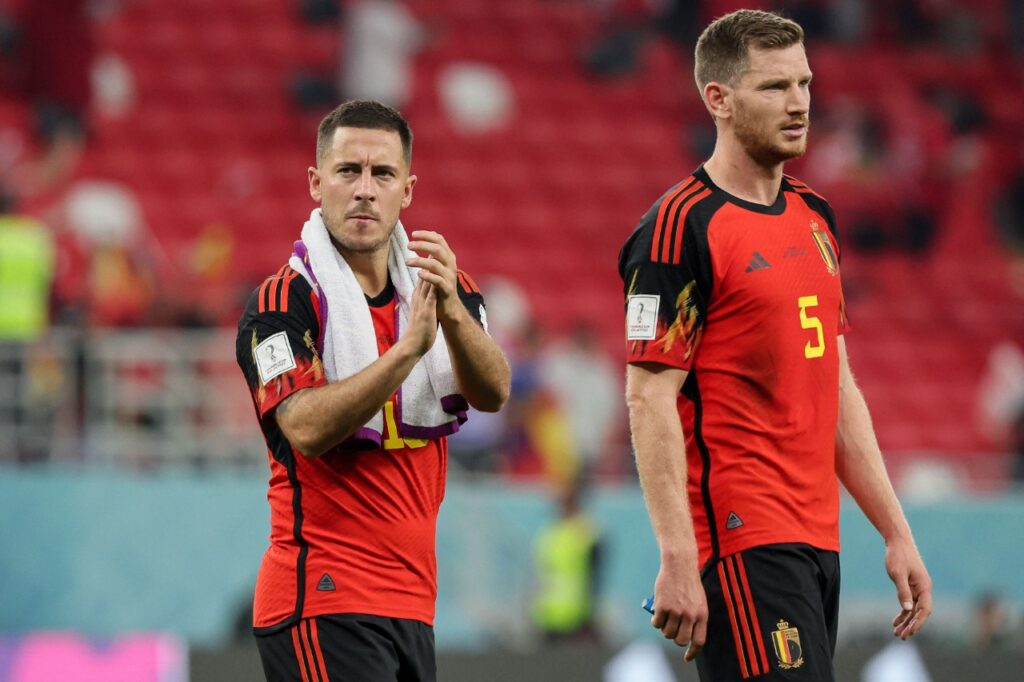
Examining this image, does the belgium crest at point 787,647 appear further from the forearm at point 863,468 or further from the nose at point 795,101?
the nose at point 795,101

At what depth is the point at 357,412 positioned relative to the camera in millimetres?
3748

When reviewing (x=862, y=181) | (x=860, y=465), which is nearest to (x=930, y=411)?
(x=862, y=181)

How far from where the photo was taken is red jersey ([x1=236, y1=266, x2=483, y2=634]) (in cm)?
A: 391

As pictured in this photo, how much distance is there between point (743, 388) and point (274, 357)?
1.12m

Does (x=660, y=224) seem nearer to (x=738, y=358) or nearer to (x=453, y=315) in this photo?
(x=738, y=358)

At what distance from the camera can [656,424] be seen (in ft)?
12.8

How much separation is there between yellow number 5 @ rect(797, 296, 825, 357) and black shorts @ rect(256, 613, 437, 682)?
1166 millimetres

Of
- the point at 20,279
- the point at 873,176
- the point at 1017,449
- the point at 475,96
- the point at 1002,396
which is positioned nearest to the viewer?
the point at 20,279

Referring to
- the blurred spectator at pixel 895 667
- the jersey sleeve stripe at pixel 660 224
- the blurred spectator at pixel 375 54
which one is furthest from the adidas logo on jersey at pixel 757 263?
the blurred spectator at pixel 375 54

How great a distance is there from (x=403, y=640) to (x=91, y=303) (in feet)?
27.3

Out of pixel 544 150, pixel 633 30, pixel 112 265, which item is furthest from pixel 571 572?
pixel 633 30

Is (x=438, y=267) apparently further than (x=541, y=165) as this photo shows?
No

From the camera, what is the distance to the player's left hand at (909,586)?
4.16 meters

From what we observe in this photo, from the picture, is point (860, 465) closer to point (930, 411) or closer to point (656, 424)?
point (656, 424)
